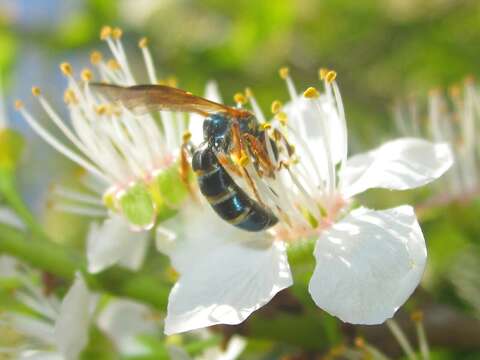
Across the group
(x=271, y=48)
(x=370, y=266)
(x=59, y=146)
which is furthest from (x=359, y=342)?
(x=271, y=48)

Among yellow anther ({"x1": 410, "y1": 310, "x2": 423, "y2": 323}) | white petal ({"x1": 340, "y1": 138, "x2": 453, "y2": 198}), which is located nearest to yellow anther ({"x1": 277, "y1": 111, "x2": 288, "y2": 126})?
white petal ({"x1": 340, "y1": 138, "x2": 453, "y2": 198})

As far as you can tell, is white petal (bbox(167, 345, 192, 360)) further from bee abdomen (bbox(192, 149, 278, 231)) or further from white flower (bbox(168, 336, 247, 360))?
bee abdomen (bbox(192, 149, 278, 231))

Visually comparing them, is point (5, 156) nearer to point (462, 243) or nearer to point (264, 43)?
point (462, 243)

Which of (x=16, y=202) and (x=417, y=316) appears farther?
(x=16, y=202)

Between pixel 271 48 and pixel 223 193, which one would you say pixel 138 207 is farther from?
pixel 271 48

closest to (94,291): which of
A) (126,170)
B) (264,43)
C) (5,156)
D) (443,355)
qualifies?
(126,170)

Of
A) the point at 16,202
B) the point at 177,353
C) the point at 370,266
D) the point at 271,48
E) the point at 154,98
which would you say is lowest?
the point at 271,48
